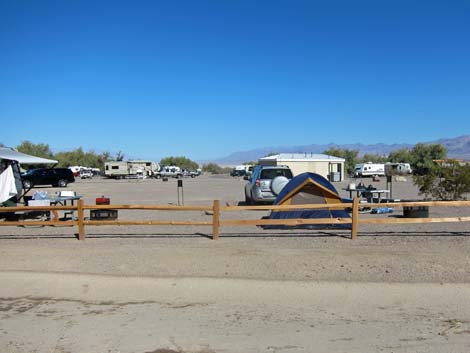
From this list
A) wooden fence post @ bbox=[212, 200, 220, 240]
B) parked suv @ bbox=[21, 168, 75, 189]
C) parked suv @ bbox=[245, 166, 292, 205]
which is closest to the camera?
wooden fence post @ bbox=[212, 200, 220, 240]

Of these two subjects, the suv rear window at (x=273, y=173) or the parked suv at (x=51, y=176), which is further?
the parked suv at (x=51, y=176)

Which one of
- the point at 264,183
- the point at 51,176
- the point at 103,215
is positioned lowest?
the point at 103,215

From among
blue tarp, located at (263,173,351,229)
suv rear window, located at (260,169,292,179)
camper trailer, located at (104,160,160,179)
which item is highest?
camper trailer, located at (104,160,160,179)

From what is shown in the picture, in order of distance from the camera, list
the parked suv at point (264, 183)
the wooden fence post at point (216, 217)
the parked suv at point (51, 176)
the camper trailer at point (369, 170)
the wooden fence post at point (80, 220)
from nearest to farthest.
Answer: the wooden fence post at point (216, 217) → the wooden fence post at point (80, 220) → the parked suv at point (264, 183) → the parked suv at point (51, 176) → the camper trailer at point (369, 170)

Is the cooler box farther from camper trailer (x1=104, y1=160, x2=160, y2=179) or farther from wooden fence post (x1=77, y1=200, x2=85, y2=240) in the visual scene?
camper trailer (x1=104, y1=160, x2=160, y2=179)

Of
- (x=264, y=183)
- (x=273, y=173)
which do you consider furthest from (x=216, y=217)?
(x=273, y=173)

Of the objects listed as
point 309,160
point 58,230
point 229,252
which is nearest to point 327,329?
point 229,252

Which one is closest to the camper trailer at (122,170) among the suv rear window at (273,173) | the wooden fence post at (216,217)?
the suv rear window at (273,173)

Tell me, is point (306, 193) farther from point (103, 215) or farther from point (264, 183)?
point (103, 215)

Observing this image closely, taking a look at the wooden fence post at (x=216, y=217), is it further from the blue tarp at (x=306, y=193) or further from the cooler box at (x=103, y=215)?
the cooler box at (x=103, y=215)

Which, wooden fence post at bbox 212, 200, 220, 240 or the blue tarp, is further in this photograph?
the blue tarp

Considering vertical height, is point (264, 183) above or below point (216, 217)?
above

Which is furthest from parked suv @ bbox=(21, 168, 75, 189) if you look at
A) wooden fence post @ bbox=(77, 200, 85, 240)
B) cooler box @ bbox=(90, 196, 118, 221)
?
wooden fence post @ bbox=(77, 200, 85, 240)

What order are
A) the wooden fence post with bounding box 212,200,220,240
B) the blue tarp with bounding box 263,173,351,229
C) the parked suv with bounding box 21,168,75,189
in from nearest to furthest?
the wooden fence post with bounding box 212,200,220,240 → the blue tarp with bounding box 263,173,351,229 → the parked suv with bounding box 21,168,75,189
